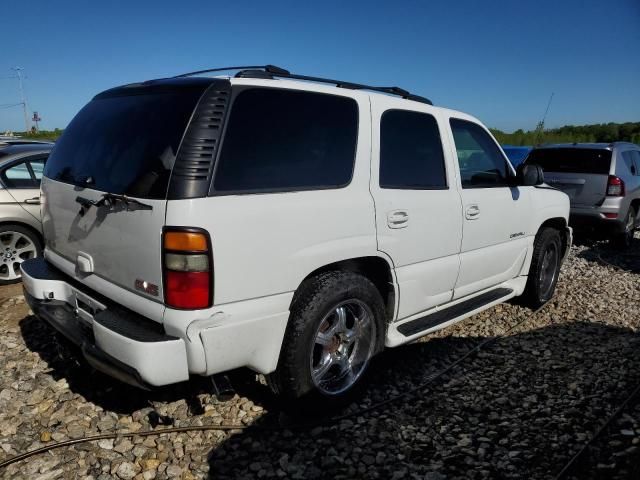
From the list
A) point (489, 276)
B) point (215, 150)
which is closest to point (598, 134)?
point (489, 276)

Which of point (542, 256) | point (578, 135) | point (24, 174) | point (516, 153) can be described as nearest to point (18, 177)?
point (24, 174)

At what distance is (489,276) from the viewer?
4.07 m

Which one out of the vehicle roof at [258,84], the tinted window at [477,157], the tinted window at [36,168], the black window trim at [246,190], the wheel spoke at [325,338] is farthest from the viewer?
the tinted window at [36,168]

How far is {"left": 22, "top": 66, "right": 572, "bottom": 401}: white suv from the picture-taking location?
223 centimetres

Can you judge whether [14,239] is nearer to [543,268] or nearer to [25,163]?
[25,163]

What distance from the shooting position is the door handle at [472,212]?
142 inches

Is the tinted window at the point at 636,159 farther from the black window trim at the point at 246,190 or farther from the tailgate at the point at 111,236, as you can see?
the tailgate at the point at 111,236

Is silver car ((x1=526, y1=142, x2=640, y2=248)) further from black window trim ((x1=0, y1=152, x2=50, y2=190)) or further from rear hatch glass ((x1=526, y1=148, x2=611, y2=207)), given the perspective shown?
black window trim ((x1=0, y1=152, x2=50, y2=190))

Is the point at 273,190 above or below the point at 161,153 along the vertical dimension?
below

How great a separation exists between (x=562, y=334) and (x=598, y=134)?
135ft

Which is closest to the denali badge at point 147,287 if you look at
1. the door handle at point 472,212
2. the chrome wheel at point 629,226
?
the door handle at point 472,212

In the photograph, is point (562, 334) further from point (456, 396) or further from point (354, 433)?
point (354, 433)

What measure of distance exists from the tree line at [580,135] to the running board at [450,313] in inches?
1180

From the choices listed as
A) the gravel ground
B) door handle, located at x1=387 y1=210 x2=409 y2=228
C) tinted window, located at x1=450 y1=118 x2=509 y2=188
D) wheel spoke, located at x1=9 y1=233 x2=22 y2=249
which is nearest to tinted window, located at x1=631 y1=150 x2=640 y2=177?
the gravel ground
